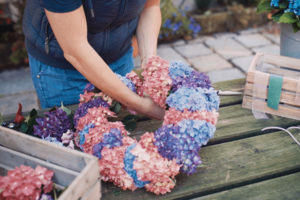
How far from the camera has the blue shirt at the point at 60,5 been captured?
1.04 metres

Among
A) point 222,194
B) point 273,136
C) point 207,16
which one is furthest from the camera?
point 207,16

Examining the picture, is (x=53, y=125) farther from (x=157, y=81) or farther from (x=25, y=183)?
(x=157, y=81)

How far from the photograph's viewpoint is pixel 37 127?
121cm

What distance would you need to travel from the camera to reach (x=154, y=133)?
115 cm

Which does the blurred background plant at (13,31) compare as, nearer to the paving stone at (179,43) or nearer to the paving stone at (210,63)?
the paving stone at (179,43)

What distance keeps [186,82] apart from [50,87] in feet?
2.73

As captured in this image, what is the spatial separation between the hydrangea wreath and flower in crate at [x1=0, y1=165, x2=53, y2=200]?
222mm

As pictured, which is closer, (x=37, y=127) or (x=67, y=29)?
(x=67, y=29)

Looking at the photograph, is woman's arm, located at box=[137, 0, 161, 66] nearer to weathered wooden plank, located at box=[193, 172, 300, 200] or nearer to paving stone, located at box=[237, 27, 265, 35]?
weathered wooden plank, located at box=[193, 172, 300, 200]

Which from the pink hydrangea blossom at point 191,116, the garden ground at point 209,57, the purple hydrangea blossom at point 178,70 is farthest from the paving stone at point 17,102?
the pink hydrangea blossom at point 191,116

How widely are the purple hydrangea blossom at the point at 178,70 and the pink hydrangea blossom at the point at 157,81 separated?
0.02 meters

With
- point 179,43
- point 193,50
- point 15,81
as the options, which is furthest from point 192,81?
point 179,43

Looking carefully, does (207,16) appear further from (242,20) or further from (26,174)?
(26,174)

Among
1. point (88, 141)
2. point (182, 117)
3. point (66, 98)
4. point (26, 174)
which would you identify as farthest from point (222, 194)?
point (66, 98)
